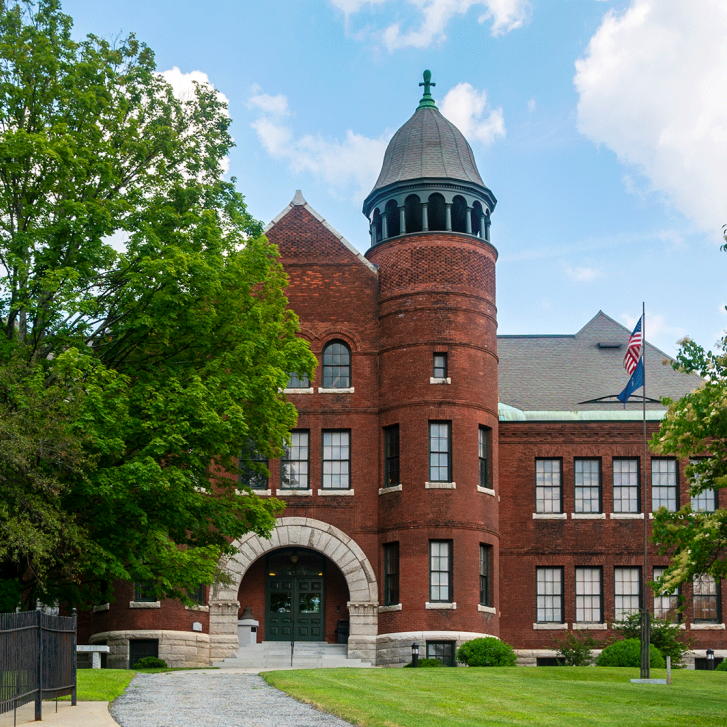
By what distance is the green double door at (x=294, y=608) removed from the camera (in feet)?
126

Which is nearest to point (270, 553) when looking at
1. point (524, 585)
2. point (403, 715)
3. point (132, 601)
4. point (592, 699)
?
point (132, 601)

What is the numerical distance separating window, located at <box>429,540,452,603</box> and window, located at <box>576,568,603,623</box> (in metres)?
5.44

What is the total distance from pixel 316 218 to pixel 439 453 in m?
9.40

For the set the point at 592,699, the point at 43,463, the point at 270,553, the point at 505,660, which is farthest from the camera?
the point at 270,553

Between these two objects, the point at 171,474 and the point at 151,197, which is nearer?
the point at 171,474

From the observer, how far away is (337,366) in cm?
3912

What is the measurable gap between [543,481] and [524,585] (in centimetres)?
365

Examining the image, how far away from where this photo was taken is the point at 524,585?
39250 millimetres

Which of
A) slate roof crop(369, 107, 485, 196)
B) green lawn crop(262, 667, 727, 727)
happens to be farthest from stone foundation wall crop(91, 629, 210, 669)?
slate roof crop(369, 107, 485, 196)

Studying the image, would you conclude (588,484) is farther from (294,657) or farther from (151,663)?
(151,663)

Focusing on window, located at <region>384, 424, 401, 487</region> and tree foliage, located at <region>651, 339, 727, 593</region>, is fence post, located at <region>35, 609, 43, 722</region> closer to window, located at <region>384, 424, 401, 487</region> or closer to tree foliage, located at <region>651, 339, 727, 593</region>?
tree foliage, located at <region>651, 339, 727, 593</region>

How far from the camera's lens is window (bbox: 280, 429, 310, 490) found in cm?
3841

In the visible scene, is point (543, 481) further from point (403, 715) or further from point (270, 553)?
point (403, 715)

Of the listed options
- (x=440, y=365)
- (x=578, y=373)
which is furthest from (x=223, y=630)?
(x=578, y=373)
